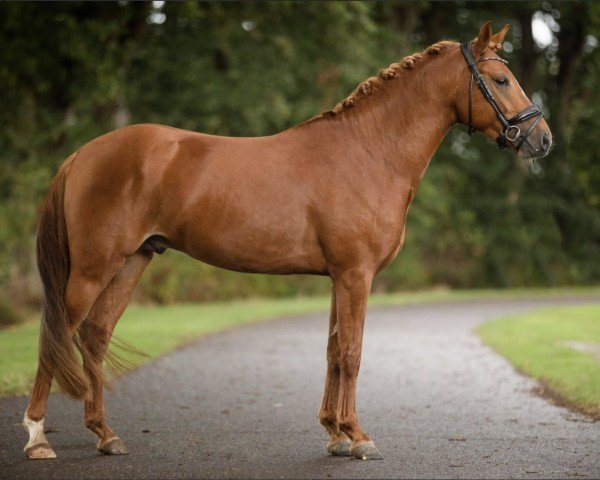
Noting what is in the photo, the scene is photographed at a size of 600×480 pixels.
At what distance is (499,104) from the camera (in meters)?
5.64

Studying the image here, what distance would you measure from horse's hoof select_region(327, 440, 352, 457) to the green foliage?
10.6 meters

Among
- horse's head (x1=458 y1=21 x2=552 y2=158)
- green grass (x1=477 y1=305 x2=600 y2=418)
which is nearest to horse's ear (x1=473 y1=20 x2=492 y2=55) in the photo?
horse's head (x1=458 y1=21 x2=552 y2=158)

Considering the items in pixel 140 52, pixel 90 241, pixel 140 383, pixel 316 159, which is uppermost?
pixel 140 52

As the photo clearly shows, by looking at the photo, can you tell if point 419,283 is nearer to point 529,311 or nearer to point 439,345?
point 529,311

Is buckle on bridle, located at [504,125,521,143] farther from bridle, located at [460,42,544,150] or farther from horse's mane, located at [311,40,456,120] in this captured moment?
horse's mane, located at [311,40,456,120]

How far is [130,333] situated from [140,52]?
7630 mm

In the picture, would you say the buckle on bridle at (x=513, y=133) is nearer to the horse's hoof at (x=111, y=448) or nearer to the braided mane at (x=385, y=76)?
the braided mane at (x=385, y=76)

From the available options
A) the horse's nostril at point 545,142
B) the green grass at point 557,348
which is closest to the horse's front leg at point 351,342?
the horse's nostril at point 545,142

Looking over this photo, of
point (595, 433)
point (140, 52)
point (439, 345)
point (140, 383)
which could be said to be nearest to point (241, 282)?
point (140, 52)

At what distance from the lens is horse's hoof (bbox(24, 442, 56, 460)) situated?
5.38 meters

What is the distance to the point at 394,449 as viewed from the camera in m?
5.70

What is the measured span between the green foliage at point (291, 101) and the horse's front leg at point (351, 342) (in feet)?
35.1

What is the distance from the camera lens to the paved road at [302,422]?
5.13 meters

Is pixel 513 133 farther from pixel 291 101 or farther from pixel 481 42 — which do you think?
pixel 291 101
